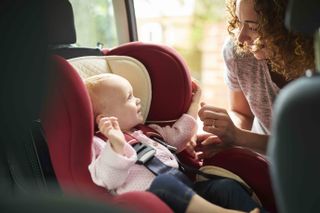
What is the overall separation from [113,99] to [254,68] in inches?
24.8

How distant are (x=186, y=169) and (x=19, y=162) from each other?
59 centimetres

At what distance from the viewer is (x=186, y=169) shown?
1.51m

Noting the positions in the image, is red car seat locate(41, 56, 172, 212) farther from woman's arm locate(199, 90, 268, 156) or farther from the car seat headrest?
woman's arm locate(199, 90, 268, 156)

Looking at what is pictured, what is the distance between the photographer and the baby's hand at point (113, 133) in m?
1.23

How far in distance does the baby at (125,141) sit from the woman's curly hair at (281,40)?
372 mm

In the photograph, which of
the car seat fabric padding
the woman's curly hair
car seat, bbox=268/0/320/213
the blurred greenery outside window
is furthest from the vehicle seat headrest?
the blurred greenery outside window

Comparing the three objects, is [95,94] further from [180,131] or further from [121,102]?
[180,131]

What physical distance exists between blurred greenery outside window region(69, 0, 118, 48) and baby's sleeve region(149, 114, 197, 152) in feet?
2.82

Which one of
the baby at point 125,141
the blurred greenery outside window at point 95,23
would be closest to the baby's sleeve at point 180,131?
the baby at point 125,141

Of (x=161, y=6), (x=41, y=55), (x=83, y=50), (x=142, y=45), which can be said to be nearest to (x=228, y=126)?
(x=142, y=45)

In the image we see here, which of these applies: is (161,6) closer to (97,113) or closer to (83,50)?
(83,50)

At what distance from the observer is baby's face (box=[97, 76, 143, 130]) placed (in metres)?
1.43

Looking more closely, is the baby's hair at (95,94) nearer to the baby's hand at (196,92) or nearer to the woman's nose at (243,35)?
the baby's hand at (196,92)

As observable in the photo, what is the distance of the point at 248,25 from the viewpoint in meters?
1.50
